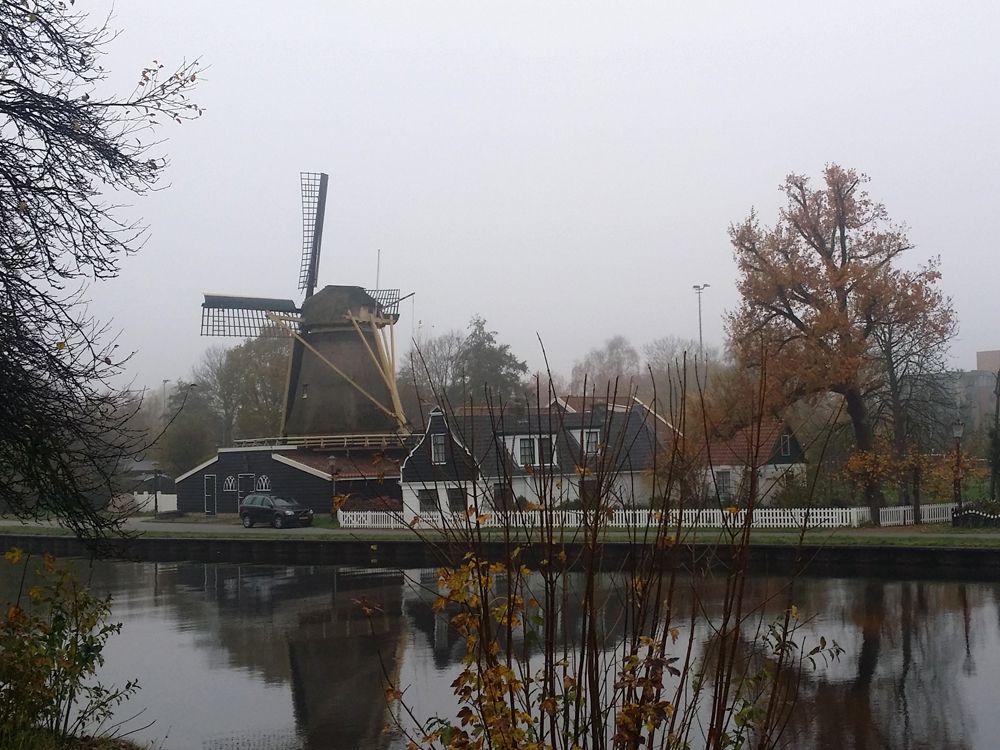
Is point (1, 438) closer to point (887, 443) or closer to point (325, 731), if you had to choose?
point (325, 731)

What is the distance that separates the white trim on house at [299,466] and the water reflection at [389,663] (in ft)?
63.2

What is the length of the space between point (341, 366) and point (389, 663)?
30450mm

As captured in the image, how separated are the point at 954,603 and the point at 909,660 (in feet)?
18.0

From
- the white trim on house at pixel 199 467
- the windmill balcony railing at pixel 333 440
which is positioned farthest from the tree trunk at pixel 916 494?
the white trim on house at pixel 199 467

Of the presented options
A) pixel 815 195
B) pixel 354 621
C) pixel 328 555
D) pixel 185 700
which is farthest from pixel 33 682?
pixel 815 195

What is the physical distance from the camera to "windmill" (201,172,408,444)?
4266cm

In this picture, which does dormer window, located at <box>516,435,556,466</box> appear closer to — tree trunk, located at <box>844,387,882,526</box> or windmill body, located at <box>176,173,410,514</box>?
tree trunk, located at <box>844,387,882,526</box>

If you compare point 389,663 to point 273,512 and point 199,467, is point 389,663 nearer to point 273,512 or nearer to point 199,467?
point 273,512

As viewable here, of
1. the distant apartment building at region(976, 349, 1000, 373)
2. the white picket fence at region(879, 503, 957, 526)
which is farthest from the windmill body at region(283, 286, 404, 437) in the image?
the distant apartment building at region(976, 349, 1000, 373)

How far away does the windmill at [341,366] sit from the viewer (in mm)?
42656

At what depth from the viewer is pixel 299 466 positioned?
4225 centimetres

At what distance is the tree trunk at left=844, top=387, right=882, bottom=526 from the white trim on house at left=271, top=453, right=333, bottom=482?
65.3ft

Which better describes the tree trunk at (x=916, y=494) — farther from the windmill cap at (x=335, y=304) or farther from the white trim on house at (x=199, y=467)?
the white trim on house at (x=199, y=467)

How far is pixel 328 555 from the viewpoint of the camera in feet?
100
